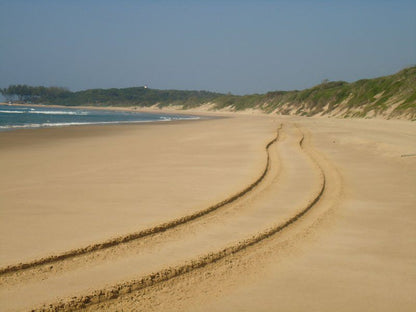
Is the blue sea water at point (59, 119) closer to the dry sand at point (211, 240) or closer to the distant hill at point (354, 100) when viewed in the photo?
the distant hill at point (354, 100)

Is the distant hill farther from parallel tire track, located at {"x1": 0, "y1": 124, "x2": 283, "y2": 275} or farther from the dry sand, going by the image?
parallel tire track, located at {"x1": 0, "y1": 124, "x2": 283, "y2": 275}

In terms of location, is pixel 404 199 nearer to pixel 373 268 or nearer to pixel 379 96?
pixel 373 268

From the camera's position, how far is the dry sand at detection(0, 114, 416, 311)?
9.89 ft

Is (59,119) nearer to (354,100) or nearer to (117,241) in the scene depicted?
(354,100)

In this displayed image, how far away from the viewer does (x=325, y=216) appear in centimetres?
523

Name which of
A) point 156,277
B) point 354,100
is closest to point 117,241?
point 156,277

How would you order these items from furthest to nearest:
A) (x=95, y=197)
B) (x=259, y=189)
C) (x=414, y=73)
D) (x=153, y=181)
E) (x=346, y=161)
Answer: (x=414, y=73), (x=346, y=161), (x=153, y=181), (x=259, y=189), (x=95, y=197)

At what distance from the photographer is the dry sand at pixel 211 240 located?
3.02 m

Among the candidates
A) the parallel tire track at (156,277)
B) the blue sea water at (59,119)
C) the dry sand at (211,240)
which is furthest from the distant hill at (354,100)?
the parallel tire track at (156,277)

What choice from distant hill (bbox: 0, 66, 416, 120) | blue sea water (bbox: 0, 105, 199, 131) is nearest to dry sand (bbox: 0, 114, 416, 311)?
blue sea water (bbox: 0, 105, 199, 131)

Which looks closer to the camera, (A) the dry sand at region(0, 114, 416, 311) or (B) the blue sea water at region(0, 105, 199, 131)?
(A) the dry sand at region(0, 114, 416, 311)

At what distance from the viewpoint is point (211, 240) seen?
13.9ft

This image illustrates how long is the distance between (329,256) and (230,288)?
1.23 metres

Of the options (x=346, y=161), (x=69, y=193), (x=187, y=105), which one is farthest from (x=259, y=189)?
(x=187, y=105)
